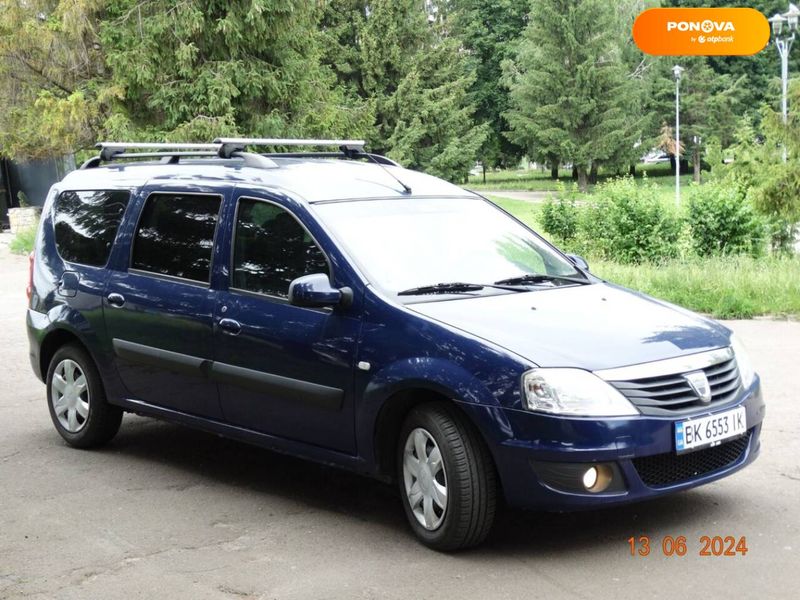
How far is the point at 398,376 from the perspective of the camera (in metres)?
5.15

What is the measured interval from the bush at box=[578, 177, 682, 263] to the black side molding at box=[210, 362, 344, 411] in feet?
38.6

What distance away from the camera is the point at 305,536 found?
5449mm

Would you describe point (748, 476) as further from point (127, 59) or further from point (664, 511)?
point (127, 59)

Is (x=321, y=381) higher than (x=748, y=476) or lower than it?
higher

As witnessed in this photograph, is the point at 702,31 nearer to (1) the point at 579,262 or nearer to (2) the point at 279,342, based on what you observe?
(1) the point at 579,262

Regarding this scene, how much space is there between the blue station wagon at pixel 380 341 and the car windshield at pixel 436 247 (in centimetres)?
1

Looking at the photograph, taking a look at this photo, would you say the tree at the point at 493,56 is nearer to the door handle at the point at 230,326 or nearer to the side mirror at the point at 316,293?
the door handle at the point at 230,326

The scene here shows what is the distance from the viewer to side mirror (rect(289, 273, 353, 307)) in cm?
541

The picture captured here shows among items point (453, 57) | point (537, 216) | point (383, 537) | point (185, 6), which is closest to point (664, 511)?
point (383, 537)

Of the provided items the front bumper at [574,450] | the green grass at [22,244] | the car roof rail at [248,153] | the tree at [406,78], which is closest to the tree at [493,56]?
the tree at [406,78]

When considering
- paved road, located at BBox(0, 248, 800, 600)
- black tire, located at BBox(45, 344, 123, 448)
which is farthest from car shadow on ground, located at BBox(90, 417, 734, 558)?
black tire, located at BBox(45, 344, 123, 448)

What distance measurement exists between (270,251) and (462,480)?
1.83 m

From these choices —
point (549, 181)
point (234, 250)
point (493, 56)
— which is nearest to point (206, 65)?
point (234, 250)

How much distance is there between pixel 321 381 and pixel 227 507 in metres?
1.00
